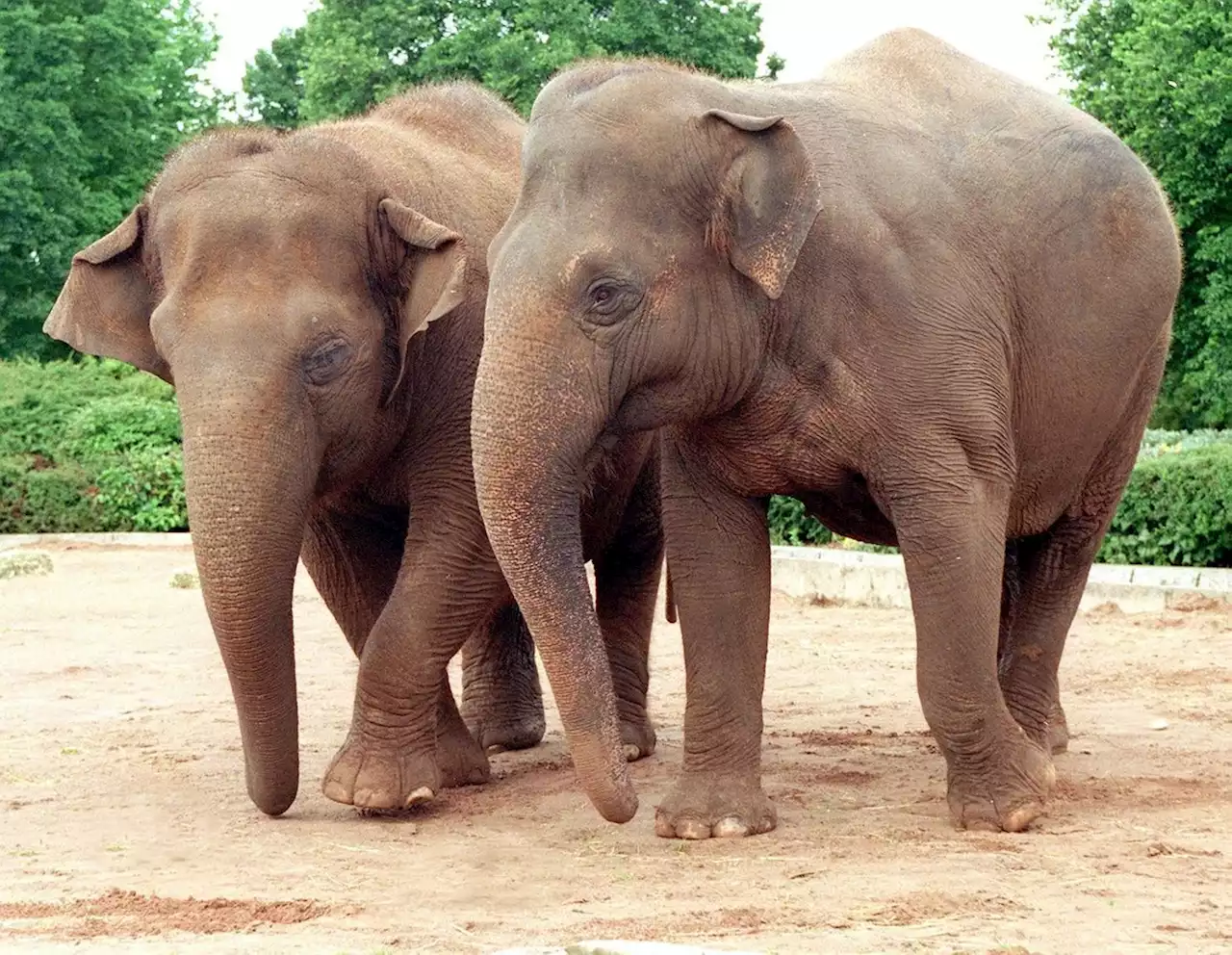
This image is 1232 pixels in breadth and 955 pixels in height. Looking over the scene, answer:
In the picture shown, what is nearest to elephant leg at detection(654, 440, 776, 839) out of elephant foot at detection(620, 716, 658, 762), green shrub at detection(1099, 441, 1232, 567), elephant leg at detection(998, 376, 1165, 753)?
elephant leg at detection(998, 376, 1165, 753)

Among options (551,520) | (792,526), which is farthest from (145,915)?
(792,526)

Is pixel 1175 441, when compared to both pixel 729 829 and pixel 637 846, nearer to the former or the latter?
pixel 729 829

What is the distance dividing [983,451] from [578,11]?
35.8 metres

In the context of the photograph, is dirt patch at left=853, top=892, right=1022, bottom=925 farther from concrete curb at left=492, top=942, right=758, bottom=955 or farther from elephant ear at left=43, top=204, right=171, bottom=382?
elephant ear at left=43, top=204, right=171, bottom=382

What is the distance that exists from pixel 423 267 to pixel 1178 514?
351 inches

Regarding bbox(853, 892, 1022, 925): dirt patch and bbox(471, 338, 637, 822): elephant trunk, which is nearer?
bbox(853, 892, 1022, 925): dirt patch

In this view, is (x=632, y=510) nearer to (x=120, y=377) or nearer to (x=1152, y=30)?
(x=120, y=377)

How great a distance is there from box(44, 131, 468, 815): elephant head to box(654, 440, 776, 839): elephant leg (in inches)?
46.0

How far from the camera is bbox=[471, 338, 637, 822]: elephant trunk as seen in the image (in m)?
6.41

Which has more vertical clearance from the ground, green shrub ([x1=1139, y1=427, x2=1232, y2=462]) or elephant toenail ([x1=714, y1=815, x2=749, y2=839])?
elephant toenail ([x1=714, y1=815, x2=749, y2=839])

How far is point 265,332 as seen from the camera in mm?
7285

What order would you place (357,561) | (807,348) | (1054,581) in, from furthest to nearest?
(357,561), (1054,581), (807,348)

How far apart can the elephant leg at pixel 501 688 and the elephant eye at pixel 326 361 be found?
2.50 metres

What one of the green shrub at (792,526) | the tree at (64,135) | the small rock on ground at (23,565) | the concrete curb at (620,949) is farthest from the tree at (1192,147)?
the concrete curb at (620,949)
